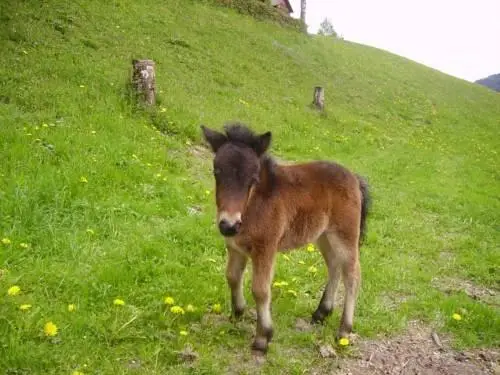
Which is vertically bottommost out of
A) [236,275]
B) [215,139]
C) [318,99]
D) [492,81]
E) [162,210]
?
[162,210]

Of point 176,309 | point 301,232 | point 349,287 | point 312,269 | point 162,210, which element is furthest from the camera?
point 162,210

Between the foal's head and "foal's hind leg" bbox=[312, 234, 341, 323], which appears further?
"foal's hind leg" bbox=[312, 234, 341, 323]

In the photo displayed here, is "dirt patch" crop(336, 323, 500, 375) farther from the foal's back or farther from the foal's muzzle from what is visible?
the foal's muzzle

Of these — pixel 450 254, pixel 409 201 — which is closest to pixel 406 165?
pixel 409 201

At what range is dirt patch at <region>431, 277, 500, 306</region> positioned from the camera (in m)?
7.46

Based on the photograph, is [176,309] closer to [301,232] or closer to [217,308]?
[217,308]

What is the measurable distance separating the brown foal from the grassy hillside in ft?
1.58

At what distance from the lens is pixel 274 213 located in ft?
17.3

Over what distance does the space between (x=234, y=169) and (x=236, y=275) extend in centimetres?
152

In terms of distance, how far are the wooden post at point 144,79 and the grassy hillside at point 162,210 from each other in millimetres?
401

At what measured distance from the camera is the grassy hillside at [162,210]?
5.26 meters

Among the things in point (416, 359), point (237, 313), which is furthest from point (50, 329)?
point (416, 359)

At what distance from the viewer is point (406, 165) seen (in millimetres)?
16391

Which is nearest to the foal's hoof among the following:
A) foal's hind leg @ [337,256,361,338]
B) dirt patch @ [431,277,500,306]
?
foal's hind leg @ [337,256,361,338]
